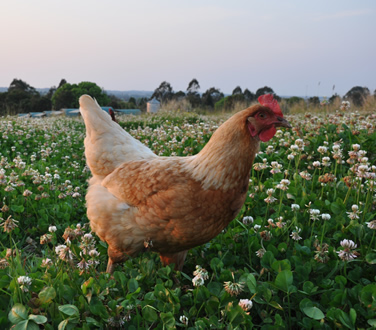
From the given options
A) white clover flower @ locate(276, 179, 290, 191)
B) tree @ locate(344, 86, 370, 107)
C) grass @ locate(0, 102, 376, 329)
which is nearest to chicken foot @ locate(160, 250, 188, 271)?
grass @ locate(0, 102, 376, 329)

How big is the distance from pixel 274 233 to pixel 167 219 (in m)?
1.23

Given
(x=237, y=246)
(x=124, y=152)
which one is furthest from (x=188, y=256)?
(x=124, y=152)

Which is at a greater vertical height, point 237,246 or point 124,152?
point 124,152

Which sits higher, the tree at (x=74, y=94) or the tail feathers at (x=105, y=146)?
the tree at (x=74, y=94)

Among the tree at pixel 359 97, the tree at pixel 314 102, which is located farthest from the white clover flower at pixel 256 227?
the tree at pixel 314 102

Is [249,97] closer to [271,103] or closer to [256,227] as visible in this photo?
[256,227]

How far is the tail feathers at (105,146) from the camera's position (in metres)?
3.33

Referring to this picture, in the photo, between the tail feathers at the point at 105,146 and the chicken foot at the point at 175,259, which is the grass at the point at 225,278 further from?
the tail feathers at the point at 105,146

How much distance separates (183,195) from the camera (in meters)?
2.44

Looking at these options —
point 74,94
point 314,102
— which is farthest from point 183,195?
point 74,94

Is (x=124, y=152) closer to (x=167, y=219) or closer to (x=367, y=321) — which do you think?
(x=167, y=219)

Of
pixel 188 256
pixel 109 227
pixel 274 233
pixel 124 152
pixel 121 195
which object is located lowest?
pixel 188 256

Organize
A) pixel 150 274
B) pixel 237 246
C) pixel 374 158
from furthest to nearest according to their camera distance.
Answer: pixel 374 158 < pixel 237 246 < pixel 150 274

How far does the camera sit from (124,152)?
3.37 meters
